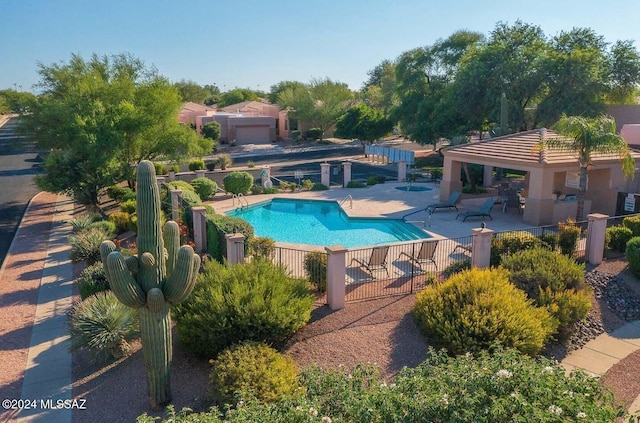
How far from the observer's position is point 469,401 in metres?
5.32

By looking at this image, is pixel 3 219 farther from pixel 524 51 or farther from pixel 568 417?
pixel 524 51

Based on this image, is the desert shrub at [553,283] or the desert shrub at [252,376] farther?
the desert shrub at [553,283]

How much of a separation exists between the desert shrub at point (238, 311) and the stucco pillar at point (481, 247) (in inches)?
208

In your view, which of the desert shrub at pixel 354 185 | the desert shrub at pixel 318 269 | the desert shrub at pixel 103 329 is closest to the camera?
the desert shrub at pixel 103 329

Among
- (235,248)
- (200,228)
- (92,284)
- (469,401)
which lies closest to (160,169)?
(200,228)

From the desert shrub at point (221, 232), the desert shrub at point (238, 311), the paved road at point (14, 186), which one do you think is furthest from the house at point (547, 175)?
the paved road at point (14, 186)

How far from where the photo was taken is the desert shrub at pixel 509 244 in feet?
45.9

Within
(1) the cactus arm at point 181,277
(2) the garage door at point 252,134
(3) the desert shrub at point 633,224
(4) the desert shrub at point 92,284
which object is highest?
(2) the garage door at point 252,134

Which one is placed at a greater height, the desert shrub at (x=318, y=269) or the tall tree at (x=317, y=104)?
the tall tree at (x=317, y=104)

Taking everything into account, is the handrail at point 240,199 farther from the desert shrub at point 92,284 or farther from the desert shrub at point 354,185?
the desert shrub at point 92,284

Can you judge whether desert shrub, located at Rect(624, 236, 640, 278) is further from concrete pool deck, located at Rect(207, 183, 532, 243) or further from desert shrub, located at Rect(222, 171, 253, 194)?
desert shrub, located at Rect(222, 171, 253, 194)

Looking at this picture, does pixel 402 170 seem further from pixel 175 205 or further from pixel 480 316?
pixel 480 316

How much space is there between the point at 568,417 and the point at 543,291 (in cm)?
673

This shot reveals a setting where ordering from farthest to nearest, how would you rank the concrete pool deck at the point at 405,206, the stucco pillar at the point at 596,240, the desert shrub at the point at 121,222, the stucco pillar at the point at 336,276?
the desert shrub at the point at 121,222 < the concrete pool deck at the point at 405,206 < the stucco pillar at the point at 596,240 < the stucco pillar at the point at 336,276
